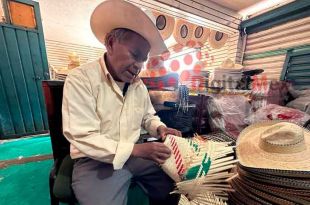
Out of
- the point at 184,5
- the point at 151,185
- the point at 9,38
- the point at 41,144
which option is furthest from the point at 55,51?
the point at 151,185

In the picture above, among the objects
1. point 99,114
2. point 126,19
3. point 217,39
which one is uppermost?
point 217,39

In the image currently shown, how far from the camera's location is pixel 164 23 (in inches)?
108

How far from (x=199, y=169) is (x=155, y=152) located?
22cm

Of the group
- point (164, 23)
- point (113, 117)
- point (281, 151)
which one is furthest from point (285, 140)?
point (164, 23)

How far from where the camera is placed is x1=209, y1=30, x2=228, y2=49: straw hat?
3670 mm

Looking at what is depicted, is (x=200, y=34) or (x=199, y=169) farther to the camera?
(x=200, y=34)

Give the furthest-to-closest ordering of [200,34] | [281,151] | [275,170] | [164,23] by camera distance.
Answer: [200,34]
[164,23]
[281,151]
[275,170]

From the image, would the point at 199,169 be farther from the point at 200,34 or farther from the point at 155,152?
the point at 200,34

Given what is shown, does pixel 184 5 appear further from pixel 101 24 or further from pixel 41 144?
pixel 41 144

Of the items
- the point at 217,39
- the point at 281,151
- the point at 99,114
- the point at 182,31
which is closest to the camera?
the point at 281,151

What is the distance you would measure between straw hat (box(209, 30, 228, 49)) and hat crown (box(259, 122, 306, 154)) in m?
3.38

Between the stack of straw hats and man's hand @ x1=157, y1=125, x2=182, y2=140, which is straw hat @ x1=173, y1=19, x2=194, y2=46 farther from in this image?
the stack of straw hats

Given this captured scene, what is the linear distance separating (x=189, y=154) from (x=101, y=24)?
1062mm

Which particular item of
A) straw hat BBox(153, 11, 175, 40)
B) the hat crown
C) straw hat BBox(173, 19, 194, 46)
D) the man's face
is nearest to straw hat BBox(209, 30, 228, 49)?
straw hat BBox(173, 19, 194, 46)
